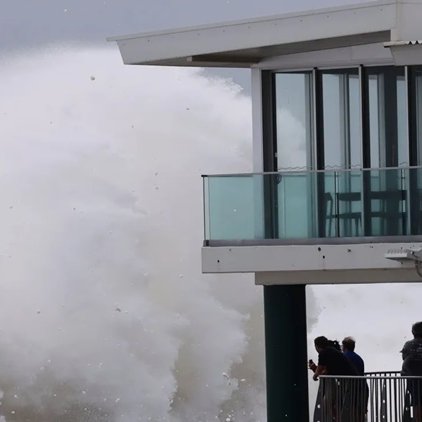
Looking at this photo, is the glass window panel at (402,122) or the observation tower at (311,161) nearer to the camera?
the observation tower at (311,161)

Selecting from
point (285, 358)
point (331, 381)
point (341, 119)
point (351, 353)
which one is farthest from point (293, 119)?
point (331, 381)

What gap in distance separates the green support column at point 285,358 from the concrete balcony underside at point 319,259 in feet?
5.12

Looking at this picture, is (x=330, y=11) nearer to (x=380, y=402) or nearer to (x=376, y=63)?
(x=376, y=63)

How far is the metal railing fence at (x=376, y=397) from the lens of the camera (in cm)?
3212

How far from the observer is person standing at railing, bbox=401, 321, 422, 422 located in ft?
105

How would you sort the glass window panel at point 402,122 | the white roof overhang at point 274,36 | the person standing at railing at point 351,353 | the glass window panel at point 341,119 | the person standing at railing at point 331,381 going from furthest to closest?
the glass window panel at point 341,119, the glass window panel at point 402,122, the white roof overhang at point 274,36, the person standing at railing at point 351,353, the person standing at railing at point 331,381

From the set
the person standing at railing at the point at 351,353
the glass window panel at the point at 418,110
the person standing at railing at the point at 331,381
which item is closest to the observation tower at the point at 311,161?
the glass window panel at the point at 418,110

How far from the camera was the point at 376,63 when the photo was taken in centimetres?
3619

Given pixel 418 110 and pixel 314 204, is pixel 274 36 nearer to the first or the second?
pixel 418 110

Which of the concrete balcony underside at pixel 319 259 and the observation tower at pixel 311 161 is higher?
the observation tower at pixel 311 161

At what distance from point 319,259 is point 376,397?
3.13 metres

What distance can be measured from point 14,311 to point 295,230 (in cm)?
3162

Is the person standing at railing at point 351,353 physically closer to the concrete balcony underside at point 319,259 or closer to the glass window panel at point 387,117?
the concrete balcony underside at point 319,259

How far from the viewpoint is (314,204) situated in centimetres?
3519
